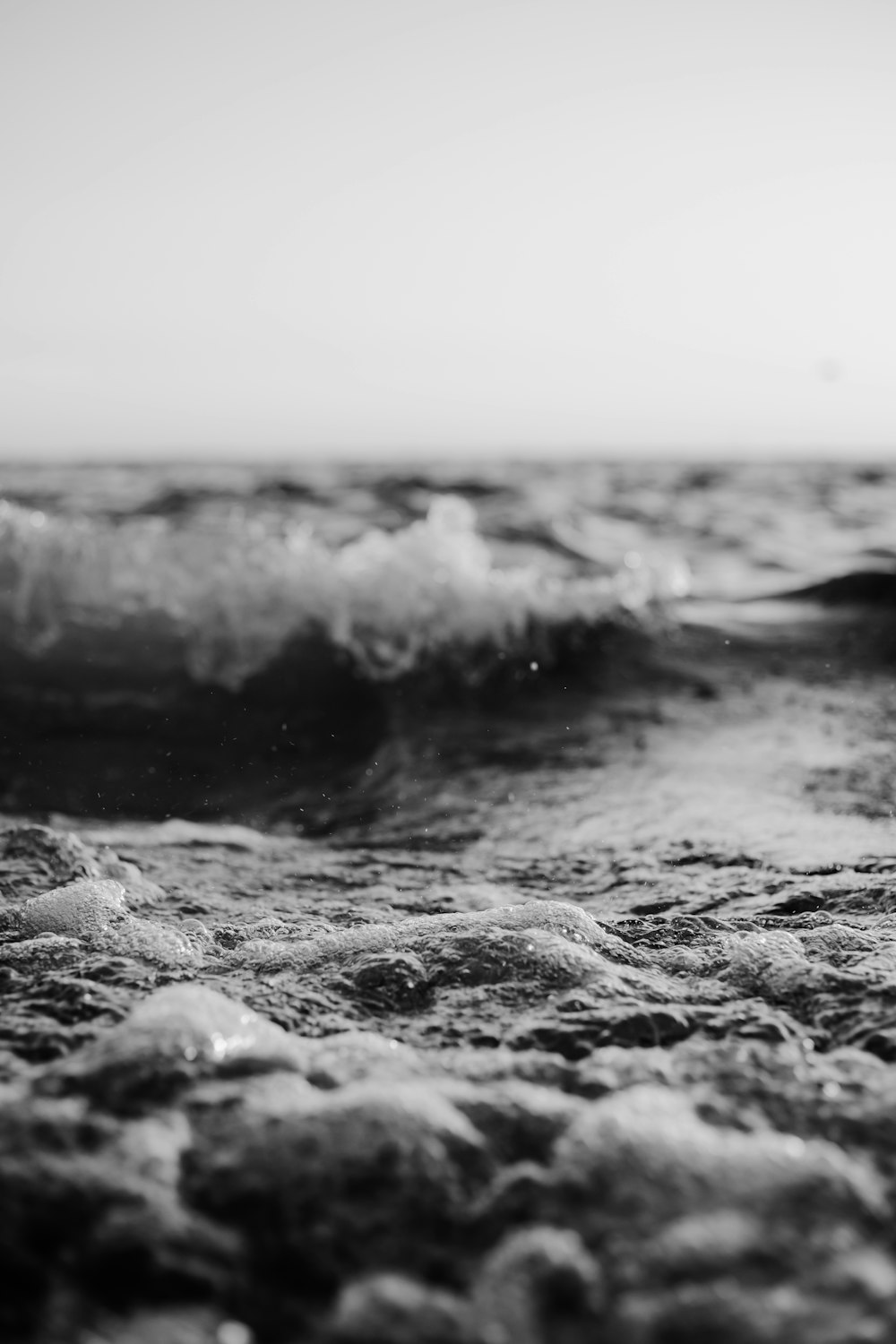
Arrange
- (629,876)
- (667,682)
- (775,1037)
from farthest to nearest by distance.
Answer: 1. (667,682)
2. (629,876)
3. (775,1037)

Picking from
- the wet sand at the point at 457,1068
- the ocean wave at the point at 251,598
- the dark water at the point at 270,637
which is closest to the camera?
the wet sand at the point at 457,1068

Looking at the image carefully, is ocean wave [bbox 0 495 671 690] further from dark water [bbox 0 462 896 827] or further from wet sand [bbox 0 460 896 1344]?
wet sand [bbox 0 460 896 1344]

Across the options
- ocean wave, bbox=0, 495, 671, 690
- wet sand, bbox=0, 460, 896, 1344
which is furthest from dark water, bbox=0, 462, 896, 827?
wet sand, bbox=0, 460, 896, 1344

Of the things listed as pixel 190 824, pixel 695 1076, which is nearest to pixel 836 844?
pixel 695 1076

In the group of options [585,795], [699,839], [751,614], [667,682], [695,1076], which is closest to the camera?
[695,1076]

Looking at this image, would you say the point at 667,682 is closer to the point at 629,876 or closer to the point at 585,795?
the point at 585,795

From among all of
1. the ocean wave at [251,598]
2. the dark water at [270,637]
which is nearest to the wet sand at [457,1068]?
the dark water at [270,637]

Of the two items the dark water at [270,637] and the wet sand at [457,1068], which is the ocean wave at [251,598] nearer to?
the dark water at [270,637]

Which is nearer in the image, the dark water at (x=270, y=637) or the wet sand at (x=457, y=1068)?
the wet sand at (x=457, y=1068)

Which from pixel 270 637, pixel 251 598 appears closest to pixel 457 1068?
pixel 270 637
